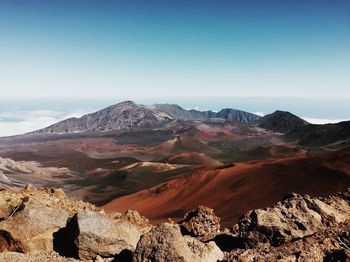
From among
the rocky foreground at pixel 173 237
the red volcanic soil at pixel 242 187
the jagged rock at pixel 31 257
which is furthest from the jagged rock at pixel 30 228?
the red volcanic soil at pixel 242 187

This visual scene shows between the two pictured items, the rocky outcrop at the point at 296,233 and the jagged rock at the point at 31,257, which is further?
the jagged rock at the point at 31,257

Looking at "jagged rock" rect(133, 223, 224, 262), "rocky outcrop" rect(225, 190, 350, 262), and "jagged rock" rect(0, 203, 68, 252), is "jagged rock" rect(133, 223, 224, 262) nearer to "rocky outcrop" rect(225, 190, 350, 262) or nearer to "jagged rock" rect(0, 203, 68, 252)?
"rocky outcrop" rect(225, 190, 350, 262)

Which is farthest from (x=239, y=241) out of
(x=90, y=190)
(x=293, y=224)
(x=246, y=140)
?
(x=246, y=140)

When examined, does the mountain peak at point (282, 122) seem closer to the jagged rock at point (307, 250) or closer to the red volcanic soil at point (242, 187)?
the red volcanic soil at point (242, 187)

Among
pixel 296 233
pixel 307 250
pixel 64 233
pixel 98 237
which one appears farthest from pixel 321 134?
pixel 98 237

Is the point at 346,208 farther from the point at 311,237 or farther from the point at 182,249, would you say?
the point at 182,249

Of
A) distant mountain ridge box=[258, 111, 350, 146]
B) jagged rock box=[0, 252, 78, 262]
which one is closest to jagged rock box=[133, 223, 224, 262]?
jagged rock box=[0, 252, 78, 262]
